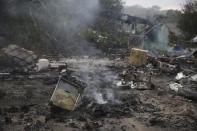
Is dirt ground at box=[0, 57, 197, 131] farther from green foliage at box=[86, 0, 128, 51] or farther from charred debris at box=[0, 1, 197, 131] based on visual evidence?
green foliage at box=[86, 0, 128, 51]

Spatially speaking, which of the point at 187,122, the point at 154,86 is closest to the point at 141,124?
the point at 187,122

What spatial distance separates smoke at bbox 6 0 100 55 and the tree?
8.06m

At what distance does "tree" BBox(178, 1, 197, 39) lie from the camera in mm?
23828

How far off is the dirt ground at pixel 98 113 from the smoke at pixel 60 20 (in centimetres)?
861

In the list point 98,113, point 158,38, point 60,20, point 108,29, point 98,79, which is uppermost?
point 60,20

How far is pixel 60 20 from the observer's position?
64.0ft

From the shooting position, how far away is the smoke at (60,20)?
1730 cm

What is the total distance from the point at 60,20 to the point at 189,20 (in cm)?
1088

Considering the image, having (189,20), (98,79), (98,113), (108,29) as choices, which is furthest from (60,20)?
(98,113)

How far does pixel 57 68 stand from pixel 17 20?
647 cm

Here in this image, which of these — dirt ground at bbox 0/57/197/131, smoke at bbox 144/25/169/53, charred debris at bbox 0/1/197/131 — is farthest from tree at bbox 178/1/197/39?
dirt ground at bbox 0/57/197/131

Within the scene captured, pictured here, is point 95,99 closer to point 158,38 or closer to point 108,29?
point 108,29

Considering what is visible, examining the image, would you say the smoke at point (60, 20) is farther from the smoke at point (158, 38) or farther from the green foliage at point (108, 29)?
the smoke at point (158, 38)

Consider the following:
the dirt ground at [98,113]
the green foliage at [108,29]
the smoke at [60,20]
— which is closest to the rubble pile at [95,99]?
the dirt ground at [98,113]
